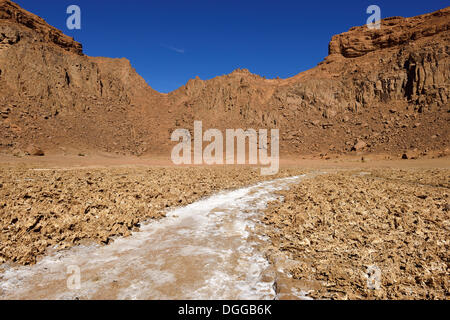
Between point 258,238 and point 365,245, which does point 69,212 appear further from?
point 365,245

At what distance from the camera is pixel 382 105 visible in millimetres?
46938

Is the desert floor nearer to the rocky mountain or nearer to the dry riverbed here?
the dry riverbed

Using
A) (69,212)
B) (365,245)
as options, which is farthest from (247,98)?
(365,245)

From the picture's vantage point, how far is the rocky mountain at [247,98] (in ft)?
121

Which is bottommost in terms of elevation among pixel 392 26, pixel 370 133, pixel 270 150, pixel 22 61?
pixel 270 150

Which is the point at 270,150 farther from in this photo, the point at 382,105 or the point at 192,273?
the point at 192,273

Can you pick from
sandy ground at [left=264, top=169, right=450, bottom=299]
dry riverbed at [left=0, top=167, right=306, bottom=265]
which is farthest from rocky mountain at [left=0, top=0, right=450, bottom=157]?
sandy ground at [left=264, top=169, right=450, bottom=299]

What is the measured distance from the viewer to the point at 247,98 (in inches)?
2258

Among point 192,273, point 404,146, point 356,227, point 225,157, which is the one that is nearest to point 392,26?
point 404,146

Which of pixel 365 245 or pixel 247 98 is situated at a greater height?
pixel 247 98

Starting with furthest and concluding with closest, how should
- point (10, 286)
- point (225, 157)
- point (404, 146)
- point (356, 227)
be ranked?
point (225, 157) < point (404, 146) < point (356, 227) < point (10, 286)

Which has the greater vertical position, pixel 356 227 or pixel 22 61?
pixel 22 61

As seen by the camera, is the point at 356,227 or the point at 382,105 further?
the point at 382,105
